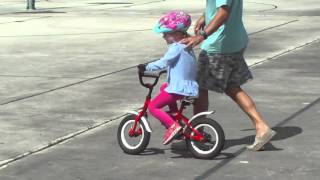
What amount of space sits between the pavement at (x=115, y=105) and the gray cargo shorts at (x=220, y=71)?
1.93 feet

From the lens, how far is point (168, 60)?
609 centimetres

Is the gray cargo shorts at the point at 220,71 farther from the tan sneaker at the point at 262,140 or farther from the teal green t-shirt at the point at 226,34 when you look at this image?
the tan sneaker at the point at 262,140

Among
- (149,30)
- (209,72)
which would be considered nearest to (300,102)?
(209,72)

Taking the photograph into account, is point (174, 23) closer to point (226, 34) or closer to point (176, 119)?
point (226, 34)

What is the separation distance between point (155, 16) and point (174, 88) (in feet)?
49.4

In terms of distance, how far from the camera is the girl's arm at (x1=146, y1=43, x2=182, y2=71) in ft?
19.8

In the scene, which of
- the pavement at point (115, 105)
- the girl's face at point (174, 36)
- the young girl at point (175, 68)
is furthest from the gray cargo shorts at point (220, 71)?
the pavement at point (115, 105)

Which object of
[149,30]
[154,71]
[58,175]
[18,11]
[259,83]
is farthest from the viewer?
[18,11]

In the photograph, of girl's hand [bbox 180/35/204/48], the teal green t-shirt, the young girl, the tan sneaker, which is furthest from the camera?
the tan sneaker

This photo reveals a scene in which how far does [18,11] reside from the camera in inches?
922

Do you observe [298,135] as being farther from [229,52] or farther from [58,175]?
[58,175]

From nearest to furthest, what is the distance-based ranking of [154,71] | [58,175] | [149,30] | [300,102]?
1. [58,175]
2. [154,71]
3. [300,102]
4. [149,30]

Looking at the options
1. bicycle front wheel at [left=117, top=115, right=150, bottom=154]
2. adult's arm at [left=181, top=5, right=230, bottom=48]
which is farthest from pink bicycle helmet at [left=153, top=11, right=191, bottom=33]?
bicycle front wheel at [left=117, top=115, right=150, bottom=154]

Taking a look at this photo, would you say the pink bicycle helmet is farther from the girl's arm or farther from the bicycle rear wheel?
the bicycle rear wheel
